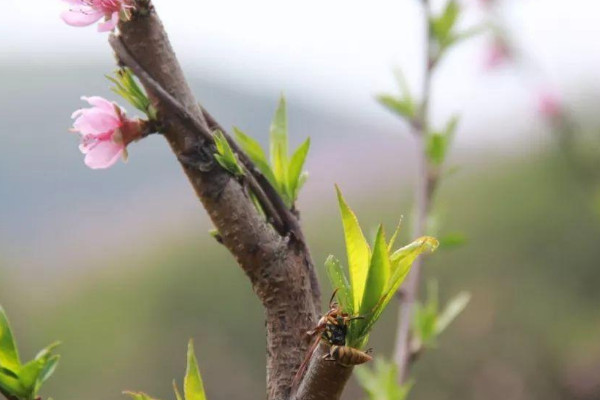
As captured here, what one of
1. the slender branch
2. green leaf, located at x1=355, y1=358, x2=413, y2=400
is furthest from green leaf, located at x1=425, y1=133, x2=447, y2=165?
green leaf, located at x1=355, y1=358, x2=413, y2=400

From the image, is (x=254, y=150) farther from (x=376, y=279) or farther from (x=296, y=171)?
(x=376, y=279)

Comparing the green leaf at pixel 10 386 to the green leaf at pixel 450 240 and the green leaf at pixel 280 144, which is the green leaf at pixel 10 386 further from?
the green leaf at pixel 450 240

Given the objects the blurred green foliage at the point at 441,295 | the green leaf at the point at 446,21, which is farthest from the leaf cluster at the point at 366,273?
the blurred green foliage at the point at 441,295

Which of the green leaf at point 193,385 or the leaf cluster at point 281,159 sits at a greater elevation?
the leaf cluster at point 281,159

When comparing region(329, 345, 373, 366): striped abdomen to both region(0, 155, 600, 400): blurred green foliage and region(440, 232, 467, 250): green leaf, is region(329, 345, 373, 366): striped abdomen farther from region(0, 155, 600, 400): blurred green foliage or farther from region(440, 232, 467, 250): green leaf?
region(0, 155, 600, 400): blurred green foliage

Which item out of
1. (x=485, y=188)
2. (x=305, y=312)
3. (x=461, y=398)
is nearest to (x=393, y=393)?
(x=305, y=312)

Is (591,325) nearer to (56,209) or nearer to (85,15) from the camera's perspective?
(56,209)
